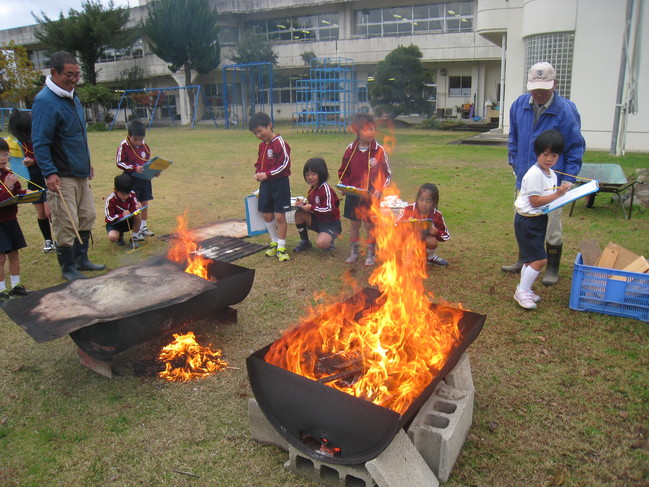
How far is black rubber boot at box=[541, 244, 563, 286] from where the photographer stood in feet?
17.9

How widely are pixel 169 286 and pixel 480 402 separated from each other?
2566mm

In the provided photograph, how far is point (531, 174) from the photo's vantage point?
182 inches

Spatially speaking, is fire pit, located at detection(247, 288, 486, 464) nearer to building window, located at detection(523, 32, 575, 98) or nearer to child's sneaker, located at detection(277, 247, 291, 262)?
child's sneaker, located at detection(277, 247, 291, 262)

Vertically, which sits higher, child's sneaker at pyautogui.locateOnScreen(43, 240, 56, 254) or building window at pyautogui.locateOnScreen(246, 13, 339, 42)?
building window at pyautogui.locateOnScreen(246, 13, 339, 42)

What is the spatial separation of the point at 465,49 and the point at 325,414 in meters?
31.7

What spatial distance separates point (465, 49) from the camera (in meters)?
30.1

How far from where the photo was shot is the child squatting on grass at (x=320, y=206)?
6.54 metres

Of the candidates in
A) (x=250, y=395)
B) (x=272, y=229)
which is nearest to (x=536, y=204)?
(x=250, y=395)

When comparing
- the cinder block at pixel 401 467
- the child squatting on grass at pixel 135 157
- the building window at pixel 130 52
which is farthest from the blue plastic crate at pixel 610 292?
the building window at pixel 130 52

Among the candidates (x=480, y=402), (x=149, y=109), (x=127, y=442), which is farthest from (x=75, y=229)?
(x=149, y=109)

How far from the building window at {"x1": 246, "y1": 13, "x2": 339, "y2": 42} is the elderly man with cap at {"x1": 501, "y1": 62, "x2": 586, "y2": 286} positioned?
32243mm

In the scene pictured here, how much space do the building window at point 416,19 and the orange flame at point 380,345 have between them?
31.3 metres

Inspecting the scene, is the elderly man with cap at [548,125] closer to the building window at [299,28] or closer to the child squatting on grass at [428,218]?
the child squatting on grass at [428,218]

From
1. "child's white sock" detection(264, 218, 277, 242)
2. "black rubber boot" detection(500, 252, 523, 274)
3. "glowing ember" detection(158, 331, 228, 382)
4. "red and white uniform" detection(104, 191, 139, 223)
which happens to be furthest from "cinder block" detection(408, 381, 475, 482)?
"red and white uniform" detection(104, 191, 139, 223)
